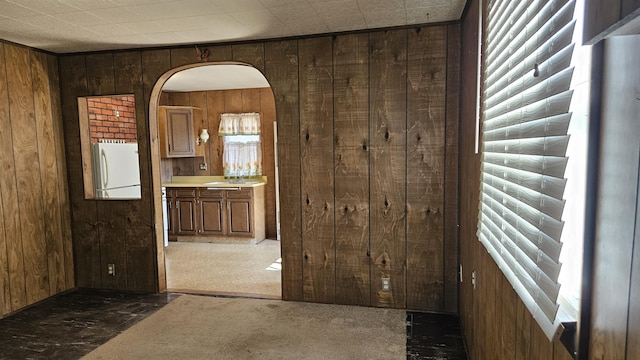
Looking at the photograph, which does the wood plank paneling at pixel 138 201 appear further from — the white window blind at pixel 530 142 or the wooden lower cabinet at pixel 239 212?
the white window blind at pixel 530 142

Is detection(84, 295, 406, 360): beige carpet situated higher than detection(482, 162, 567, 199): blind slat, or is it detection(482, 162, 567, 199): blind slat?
detection(482, 162, 567, 199): blind slat

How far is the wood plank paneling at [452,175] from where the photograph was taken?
313 cm

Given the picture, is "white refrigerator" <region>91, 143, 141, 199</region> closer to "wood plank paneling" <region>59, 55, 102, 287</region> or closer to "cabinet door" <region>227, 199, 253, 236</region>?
"wood plank paneling" <region>59, 55, 102, 287</region>

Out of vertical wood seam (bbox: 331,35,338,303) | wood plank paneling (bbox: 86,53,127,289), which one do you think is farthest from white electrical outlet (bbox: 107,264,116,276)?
vertical wood seam (bbox: 331,35,338,303)

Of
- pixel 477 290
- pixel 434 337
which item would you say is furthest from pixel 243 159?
pixel 477 290

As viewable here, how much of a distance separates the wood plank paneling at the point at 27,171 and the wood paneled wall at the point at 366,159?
1126 mm

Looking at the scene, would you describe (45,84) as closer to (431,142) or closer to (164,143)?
(164,143)

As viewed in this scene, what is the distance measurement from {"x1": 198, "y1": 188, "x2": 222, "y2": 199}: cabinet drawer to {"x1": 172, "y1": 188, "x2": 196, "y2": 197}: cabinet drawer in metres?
0.13

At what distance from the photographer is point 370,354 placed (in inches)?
105

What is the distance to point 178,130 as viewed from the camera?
253 inches

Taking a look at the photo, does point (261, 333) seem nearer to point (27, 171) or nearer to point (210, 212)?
point (27, 171)

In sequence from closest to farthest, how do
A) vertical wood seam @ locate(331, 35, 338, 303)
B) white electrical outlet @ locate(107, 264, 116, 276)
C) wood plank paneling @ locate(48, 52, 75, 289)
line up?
vertical wood seam @ locate(331, 35, 338, 303) → wood plank paneling @ locate(48, 52, 75, 289) → white electrical outlet @ locate(107, 264, 116, 276)

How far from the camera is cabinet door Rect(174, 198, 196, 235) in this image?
621 cm

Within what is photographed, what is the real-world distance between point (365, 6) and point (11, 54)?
126 inches
